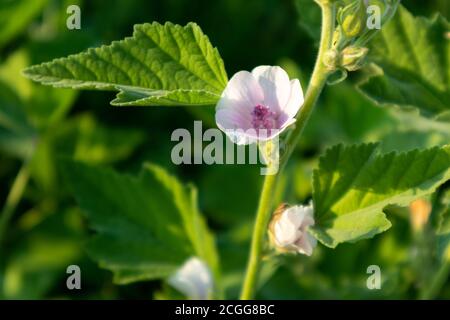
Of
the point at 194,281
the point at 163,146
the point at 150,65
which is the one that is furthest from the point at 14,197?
the point at 150,65

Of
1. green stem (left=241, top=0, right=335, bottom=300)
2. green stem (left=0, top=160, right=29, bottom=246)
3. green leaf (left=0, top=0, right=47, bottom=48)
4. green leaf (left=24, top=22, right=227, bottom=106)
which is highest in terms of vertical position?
green leaf (left=0, top=0, right=47, bottom=48)

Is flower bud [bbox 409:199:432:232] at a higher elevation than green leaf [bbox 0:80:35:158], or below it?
below

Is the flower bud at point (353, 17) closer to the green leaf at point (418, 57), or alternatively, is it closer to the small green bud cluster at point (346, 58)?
the small green bud cluster at point (346, 58)

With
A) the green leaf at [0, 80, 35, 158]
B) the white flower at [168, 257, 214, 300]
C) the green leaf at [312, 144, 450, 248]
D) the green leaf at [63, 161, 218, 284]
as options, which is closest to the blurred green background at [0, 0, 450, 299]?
the green leaf at [0, 80, 35, 158]

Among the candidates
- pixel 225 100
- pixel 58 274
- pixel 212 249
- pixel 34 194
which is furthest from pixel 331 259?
pixel 225 100

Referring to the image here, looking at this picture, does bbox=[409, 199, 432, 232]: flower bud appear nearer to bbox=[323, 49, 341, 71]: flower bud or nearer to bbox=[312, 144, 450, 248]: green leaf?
bbox=[312, 144, 450, 248]: green leaf

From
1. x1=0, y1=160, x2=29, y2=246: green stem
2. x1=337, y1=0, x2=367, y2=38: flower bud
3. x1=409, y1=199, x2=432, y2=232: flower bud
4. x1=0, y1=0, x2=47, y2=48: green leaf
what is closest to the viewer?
x1=337, y1=0, x2=367, y2=38: flower bud
